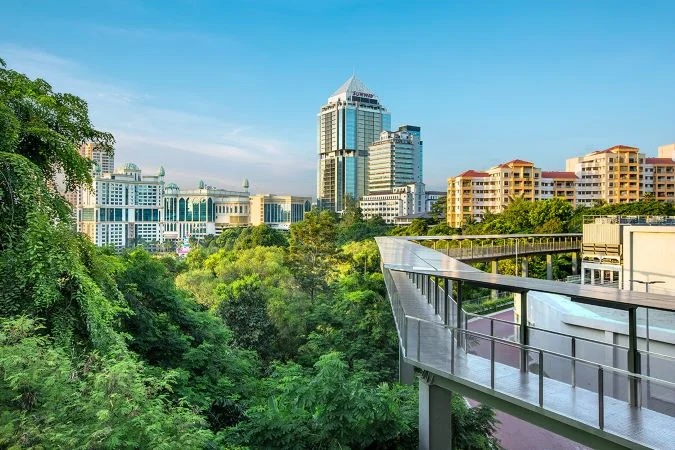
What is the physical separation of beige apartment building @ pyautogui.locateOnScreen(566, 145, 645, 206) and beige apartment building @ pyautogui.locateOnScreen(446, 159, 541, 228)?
8890 mm

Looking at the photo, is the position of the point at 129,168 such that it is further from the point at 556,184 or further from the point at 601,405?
the point at 601,405

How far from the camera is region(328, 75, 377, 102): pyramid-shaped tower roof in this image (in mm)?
143250

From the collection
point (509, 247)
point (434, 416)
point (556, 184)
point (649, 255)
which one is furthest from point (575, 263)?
point (556, 184)


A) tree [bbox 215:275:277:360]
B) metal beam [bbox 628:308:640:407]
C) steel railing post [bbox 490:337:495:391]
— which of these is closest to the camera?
metal beam [bbox 628:308:640:407]

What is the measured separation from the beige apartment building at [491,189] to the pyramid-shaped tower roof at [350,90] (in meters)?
73.6

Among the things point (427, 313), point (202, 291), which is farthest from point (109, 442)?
point (202, 291)

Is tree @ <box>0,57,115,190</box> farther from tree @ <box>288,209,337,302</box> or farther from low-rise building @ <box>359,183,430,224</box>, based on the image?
low-rise building @ <box>359,183,430,224</box>

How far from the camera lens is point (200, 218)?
5969 inches

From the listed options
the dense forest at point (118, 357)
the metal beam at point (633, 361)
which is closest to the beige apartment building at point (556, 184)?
the dense forest at point (118, 357)

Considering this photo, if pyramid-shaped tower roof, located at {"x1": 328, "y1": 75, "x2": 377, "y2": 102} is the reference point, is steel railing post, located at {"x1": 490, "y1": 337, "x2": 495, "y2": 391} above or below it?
below

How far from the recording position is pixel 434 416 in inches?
288

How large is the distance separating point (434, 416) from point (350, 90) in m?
148

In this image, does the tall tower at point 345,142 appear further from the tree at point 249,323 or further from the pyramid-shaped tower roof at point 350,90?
the tree at point 249,323

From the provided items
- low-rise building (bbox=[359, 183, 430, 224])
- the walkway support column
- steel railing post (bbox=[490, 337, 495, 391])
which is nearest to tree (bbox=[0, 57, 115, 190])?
steel railing post (bbox=[490, 337, 495, 391])
